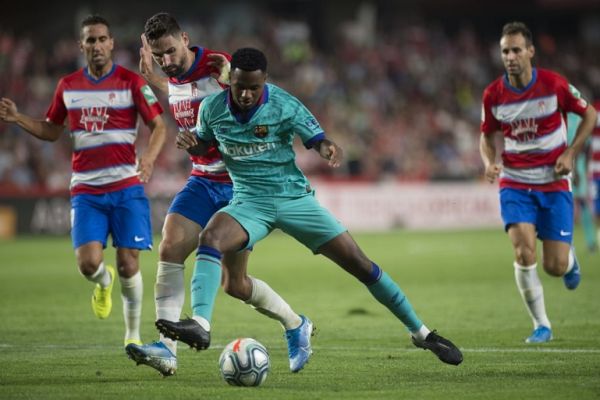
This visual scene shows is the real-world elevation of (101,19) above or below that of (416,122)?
above

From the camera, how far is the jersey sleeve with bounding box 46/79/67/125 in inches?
344

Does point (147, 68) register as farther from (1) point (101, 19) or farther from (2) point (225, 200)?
(2) point (225, 200)

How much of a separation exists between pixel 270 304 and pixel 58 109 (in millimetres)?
2474

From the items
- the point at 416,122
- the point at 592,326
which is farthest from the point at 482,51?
the point at 592,326

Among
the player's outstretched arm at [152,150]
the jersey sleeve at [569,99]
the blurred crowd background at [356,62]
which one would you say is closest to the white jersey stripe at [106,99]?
the player's outstretched arm at [152,150]

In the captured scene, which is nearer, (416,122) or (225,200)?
(225,200)

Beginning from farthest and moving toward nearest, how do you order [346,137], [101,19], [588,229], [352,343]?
1. [346,137]
2. [588,229]
3. [352,343]
4. [101,19]

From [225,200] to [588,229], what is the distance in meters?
12.0

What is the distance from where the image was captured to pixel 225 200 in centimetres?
805

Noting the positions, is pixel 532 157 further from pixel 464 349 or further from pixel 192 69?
pixel 192 69

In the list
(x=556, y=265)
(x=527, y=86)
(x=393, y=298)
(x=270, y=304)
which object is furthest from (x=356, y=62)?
(x=393, y=298)

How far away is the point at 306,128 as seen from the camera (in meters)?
7.27

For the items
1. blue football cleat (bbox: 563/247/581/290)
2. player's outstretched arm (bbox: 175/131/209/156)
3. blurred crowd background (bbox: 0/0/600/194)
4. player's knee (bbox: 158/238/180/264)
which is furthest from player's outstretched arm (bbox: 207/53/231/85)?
blurred crowd background (bbox: 0/0/600/194)

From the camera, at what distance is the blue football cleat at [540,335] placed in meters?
9.10
